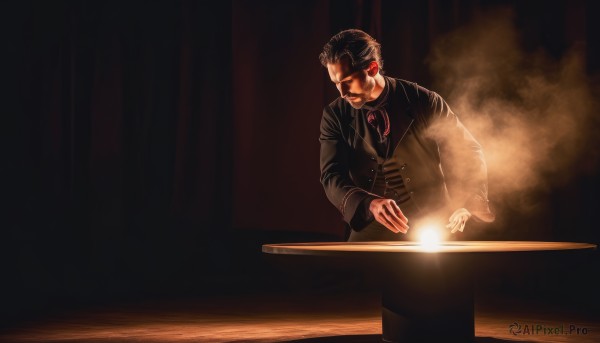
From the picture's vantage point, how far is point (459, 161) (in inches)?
140

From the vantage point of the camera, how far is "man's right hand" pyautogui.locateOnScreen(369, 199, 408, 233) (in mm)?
3045

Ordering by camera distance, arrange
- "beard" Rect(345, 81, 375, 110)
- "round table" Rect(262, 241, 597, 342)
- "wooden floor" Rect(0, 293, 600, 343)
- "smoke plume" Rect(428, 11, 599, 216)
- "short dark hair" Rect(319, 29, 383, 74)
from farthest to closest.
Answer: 1. "smoke plume" Rect(428, 11, 599, 216)
2. "wooden floor" Rect(0, 293, 600, 343)
3. "beard" Rect(345, 81, 375, 110)
4. "short dark hair" Rect(319, 29, 383, 74)
5. "round table" Rect(262, 241, 597, 342)

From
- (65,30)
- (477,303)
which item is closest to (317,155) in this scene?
(477,303)

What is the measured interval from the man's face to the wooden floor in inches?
40.0

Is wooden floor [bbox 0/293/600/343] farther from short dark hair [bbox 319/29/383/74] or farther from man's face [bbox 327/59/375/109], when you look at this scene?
short dark hair [bbox 319/29/383/74]

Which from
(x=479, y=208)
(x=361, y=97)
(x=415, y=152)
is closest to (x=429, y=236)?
(x=479, y=208)

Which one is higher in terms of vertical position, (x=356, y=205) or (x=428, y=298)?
(x=356, y=205)

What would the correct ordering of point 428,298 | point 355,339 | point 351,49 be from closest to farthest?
point 428,298 < point 351,49 < point 355,339

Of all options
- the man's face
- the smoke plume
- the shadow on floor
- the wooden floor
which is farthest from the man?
the smoke plume

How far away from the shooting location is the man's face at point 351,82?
11.1 ft

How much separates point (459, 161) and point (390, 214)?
610 mm

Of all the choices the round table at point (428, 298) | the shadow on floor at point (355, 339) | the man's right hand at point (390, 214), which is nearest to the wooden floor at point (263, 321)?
the shadow on floor at point (355, 339)

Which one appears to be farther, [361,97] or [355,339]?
[355,339]

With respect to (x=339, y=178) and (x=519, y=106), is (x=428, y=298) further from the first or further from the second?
(x=519, y=106)
